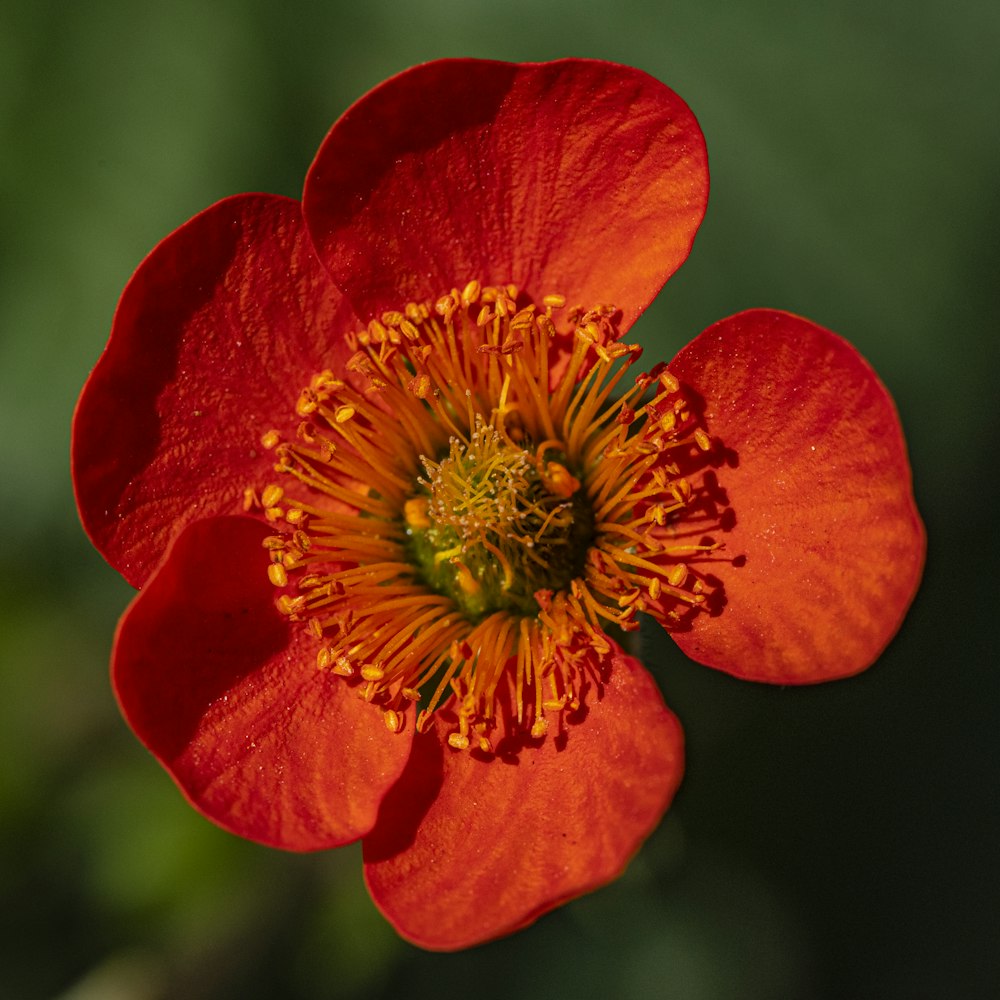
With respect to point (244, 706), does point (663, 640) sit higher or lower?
lower

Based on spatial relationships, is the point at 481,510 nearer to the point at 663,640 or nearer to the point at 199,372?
the point at 199,372

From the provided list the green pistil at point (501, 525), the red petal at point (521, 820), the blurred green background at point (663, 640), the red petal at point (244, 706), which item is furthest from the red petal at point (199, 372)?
the blurred green background at point (663, 640)

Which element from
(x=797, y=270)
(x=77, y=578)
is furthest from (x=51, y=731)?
(x=797, y=270)

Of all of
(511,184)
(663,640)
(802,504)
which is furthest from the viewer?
(663,640)

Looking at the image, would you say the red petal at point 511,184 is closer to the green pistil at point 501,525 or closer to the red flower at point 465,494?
the red flower at point 465,494

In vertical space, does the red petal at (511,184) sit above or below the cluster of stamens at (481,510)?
above

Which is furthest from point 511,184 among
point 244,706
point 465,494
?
point 244,706

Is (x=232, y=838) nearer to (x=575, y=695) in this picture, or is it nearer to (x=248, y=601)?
(x=248, y=601)
